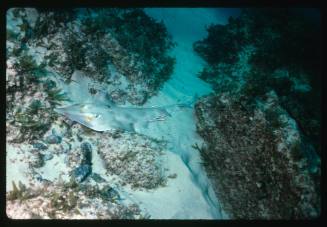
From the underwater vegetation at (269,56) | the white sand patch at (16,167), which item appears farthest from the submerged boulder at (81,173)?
the underwater vegetation at (269,56)

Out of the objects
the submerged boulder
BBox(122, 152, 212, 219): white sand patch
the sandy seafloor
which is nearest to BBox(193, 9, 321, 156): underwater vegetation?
the sandy seafloor

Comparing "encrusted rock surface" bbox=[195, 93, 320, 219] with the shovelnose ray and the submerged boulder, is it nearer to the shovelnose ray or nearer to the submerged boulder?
the shovelnose ray

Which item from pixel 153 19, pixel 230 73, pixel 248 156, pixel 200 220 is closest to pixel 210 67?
pixel 230 73

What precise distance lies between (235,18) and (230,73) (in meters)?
2.30

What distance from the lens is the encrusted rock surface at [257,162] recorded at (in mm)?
4762

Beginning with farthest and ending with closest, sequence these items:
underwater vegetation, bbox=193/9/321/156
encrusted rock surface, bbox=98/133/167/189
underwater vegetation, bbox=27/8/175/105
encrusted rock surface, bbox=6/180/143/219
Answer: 1. underwater vegetation, bbox=193/9/321/156
2. underwater vegetation, bbox=27/8/175/105
3. encrusted rock surface, bbox=98/133/167/189
4. encrusted rock surface, bbox=6/180/143/219

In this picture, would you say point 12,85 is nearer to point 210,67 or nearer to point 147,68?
point 147,68

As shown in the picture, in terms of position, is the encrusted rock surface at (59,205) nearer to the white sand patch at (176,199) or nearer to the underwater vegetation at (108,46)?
the white sand patch at (176,199)

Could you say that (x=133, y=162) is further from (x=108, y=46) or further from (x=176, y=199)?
(x=108, y=46)

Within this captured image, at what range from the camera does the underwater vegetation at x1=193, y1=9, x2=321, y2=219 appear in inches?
191

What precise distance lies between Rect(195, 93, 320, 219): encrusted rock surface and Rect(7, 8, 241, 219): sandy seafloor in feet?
0.91

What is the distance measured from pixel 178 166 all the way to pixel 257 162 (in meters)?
1.47

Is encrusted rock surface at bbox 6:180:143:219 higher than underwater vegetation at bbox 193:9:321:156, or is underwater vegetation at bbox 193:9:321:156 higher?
underwater vegetation at bbox 193:9:321:156

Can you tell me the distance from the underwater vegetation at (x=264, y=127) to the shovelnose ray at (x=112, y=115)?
3.63 feet
